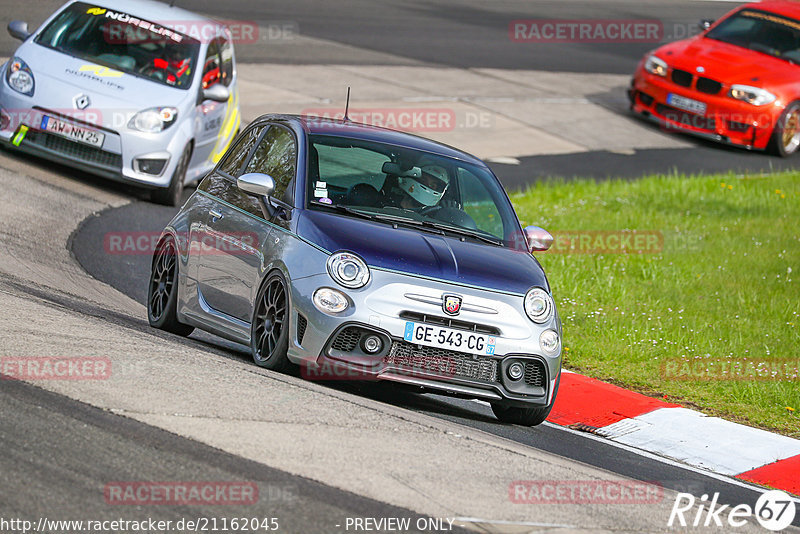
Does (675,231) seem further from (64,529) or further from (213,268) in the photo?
(64,529)

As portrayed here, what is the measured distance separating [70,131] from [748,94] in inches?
453

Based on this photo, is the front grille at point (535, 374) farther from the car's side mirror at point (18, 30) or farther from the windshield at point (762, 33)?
the windshield at point (762, 33)

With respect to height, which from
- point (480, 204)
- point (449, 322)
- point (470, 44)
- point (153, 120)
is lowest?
point (470, 44)

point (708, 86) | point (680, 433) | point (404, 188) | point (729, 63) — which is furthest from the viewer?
point (729, 63)

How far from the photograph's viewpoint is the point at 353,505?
17.7 feet

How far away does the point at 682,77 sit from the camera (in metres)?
21.1

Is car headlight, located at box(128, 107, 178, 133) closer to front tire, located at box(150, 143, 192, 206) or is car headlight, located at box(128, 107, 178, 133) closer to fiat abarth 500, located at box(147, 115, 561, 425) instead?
front tire, located at box(150, 143, 192, 206)

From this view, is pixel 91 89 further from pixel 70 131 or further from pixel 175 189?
pixel 175 189

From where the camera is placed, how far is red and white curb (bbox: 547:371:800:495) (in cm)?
825

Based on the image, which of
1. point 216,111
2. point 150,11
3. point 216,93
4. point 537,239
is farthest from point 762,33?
point 537,239

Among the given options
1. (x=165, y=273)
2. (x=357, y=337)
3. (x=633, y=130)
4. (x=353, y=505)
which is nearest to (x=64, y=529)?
(x=353, y=505)

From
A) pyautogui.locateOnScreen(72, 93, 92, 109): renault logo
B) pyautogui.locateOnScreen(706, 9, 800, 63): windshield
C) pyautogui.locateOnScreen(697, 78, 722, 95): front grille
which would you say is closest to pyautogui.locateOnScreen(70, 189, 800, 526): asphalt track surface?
pyautogui.locateOnScreen(72, 93, 92, 109): renault logo

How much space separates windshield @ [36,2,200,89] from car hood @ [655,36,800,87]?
9368mm

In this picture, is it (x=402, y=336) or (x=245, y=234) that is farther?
(x=245, y=234)
